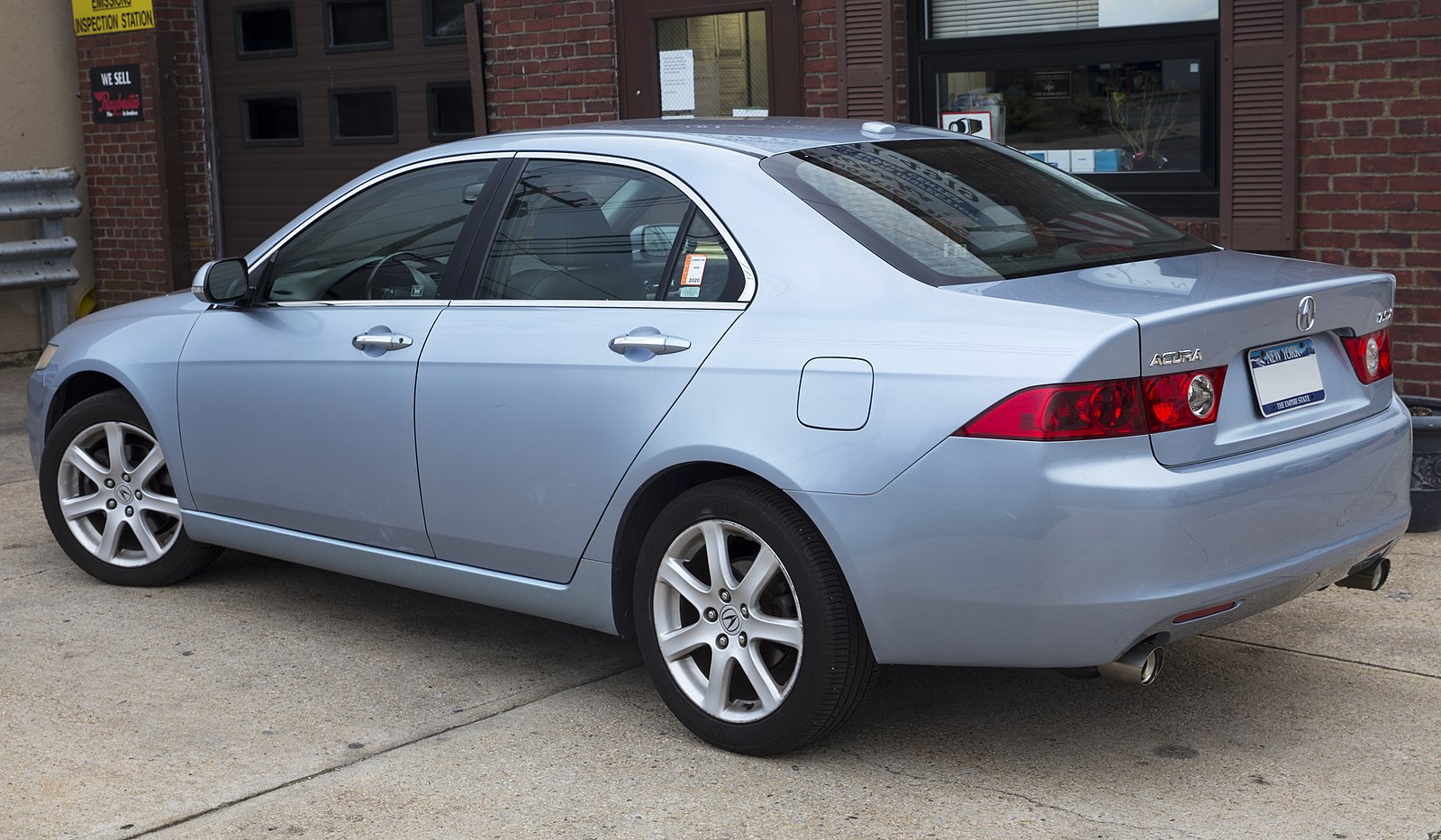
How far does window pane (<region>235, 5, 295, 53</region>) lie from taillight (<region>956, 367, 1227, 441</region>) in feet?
28.8

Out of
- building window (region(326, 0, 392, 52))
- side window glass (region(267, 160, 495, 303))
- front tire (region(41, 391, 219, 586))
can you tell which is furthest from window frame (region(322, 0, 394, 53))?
side window glass (region(267, 160, 495, 303))

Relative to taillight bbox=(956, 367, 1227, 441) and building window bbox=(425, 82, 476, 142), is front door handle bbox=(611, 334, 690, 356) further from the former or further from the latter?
building window bbox=(425, 82, 476, 142)

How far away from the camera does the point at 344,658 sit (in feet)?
15.9

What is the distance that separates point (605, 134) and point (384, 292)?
2.82 ft

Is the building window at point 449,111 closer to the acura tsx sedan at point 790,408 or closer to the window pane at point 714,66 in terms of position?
the window pane at point 714,66

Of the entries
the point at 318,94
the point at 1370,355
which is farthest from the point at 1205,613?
the point at 318,94

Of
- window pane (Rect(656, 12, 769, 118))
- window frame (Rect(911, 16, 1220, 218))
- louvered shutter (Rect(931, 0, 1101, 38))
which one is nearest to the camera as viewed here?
window frame (Rect(911, 16, 1220, 218))

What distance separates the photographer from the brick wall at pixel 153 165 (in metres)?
11.5

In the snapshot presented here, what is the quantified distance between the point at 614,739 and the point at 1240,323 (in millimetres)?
1864

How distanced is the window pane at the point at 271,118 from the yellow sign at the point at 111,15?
0.88 meters

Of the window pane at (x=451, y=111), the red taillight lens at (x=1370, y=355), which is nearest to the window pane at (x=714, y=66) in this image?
the window pane at (x=451, y=111)

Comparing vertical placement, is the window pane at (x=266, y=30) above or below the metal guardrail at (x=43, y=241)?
above

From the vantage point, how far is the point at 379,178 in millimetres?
4957

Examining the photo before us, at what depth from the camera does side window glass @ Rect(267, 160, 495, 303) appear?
470 centimetres
